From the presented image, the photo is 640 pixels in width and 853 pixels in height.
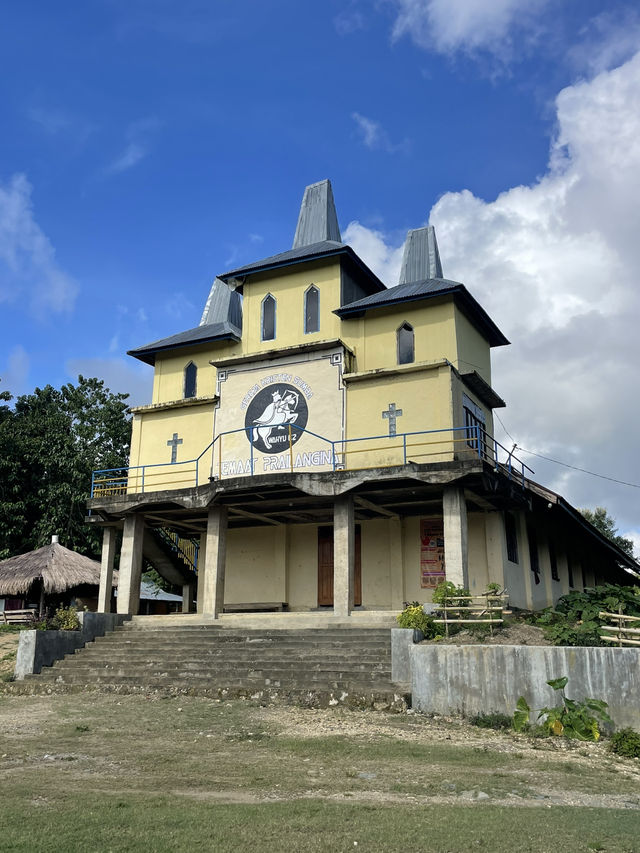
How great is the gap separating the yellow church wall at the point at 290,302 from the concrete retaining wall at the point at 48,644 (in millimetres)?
10231

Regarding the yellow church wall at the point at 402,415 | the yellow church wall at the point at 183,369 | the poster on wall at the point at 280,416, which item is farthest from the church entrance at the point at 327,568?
the yellow church wall at the point at 183,369

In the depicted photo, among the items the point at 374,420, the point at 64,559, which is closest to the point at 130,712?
the point at 374,420

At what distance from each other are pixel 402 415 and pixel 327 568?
→ 19.8ft

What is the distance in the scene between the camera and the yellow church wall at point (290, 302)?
25641mm

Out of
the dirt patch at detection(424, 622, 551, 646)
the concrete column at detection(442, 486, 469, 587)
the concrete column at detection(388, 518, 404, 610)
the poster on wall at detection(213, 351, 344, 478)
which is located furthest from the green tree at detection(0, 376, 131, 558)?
the dirt patch at detection(424, 622, 551, 646)

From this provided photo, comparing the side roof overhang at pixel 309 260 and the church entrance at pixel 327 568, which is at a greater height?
the side roof overhang at pixel 309 260

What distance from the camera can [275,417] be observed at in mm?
24969

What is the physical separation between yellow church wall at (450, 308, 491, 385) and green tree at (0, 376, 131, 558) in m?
22.0

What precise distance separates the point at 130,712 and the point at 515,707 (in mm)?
6975

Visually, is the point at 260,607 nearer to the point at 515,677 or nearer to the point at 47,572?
the point at 47,572

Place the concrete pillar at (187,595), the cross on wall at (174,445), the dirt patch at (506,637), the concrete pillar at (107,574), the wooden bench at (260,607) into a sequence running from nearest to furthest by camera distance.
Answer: the dirt patch at (506,637) → the concrete pillar at (107,574) → the wooden bench at (260,607) → the cross on wall at (174,445) → the concrete pillar at (187,595)

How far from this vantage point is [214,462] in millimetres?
25656

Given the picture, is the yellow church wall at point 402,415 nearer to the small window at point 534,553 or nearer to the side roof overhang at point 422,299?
the side roof overhang at point 422,299

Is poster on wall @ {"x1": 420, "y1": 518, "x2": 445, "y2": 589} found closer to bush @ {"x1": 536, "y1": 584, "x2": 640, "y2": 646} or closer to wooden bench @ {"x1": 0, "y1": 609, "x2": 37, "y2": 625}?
bush @ {"x1": 536, "y1": 584, "x2": 640, "y2": 646}
